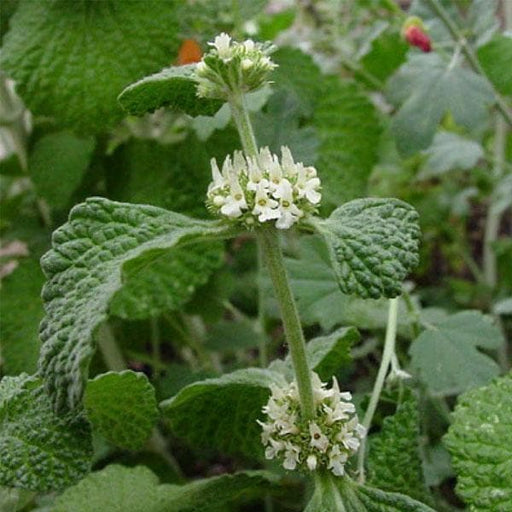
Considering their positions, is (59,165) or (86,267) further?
(59,165)

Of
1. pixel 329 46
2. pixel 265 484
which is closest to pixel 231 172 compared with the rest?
pixel 265 484

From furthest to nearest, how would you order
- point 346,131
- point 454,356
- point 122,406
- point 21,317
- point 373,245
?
1. point 346,131
2. point 21,317
3. point 454,356
4. point 122,406
5. point 373,245

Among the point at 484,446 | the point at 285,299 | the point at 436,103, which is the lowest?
the point at 484,446

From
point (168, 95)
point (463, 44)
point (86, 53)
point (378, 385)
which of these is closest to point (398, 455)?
point (378, 385)

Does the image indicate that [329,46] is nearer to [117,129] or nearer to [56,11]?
[117,129]

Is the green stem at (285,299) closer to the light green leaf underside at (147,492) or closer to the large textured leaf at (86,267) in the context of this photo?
the large textured leaf at (86,267)

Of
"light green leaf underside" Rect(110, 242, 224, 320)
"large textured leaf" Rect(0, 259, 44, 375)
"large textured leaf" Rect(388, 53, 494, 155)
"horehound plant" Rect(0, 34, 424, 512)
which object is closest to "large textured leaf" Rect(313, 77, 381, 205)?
"large textured leaf" Rect(388, 53, 494, 155)

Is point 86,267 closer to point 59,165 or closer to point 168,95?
point 168,95
